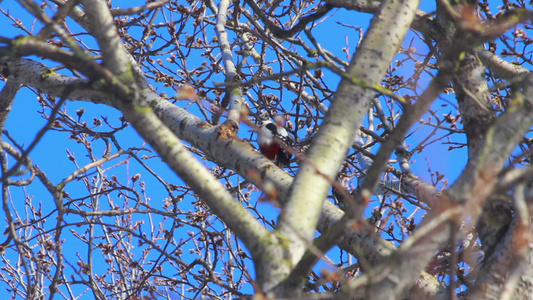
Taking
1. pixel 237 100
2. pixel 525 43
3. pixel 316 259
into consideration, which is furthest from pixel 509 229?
pixel 525 43

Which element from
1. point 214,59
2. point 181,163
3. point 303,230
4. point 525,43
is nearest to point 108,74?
point 181,163

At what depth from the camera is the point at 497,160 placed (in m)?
1.72

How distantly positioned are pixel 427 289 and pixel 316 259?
111 cm

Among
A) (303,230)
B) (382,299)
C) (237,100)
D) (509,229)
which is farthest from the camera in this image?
(237,100)

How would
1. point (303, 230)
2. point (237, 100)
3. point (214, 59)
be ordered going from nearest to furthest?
1. point (303, 230)
2. point (237, 100)
3. point (214, 59)

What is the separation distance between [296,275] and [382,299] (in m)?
0.27

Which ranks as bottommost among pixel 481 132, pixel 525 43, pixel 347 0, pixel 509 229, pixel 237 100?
pixel 509 229

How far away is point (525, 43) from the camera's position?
4230 millimetres

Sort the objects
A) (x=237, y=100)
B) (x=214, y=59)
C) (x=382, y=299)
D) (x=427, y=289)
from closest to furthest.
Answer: (x=382, y=299), (x=427, y=289), (x=237, y=100), (x=214, y=59)

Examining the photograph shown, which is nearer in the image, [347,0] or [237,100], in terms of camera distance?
[347,0]

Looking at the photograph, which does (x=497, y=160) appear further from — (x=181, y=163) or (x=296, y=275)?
(x=181, y=163)

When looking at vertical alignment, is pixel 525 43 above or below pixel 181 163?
above

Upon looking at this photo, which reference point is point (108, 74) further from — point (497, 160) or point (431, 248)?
point (497, 160)

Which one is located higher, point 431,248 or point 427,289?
point 427,289
